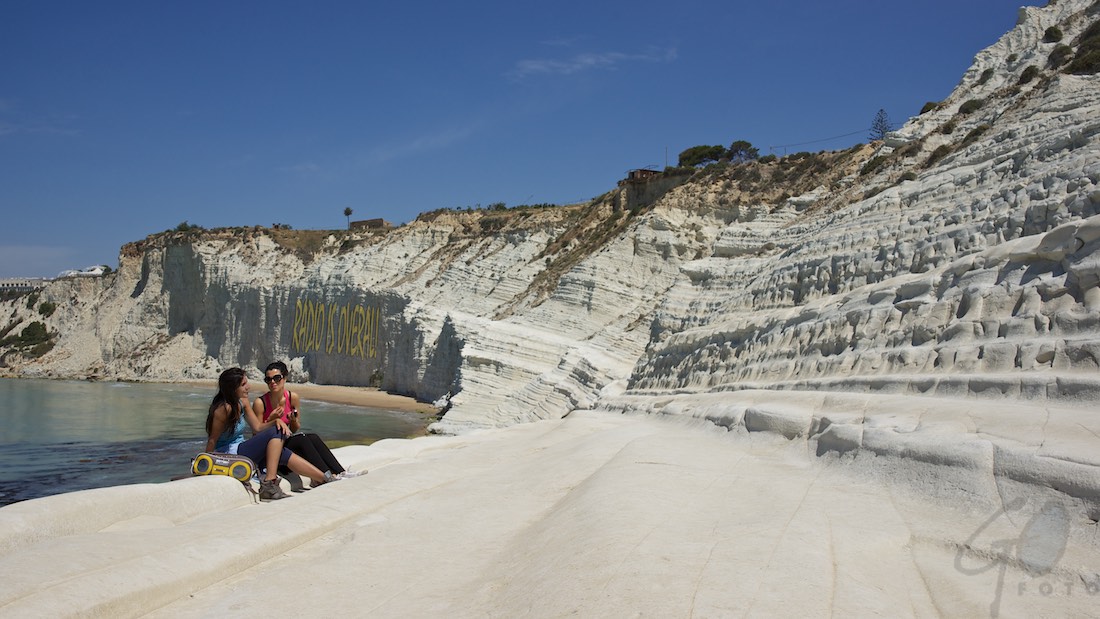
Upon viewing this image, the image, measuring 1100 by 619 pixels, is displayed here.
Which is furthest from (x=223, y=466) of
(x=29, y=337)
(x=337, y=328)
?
(x=29, y=337)

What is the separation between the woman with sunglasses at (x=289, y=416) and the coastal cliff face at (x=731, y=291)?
3.99 metres

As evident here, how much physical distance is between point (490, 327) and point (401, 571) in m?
23.8

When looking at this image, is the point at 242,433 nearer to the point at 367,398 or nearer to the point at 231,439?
the point at 231,439

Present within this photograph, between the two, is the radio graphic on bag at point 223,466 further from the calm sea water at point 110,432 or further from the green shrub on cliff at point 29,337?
the green shrub on cliff at point 29,337

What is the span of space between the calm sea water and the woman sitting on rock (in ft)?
27.5

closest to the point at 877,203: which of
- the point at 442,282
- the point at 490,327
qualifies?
the point at 490,327

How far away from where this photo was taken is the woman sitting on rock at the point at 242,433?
22.5 feet

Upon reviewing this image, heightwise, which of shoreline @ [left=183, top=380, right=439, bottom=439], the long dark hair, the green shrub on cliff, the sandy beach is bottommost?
shoreline @ [left=183, top=380, right=439, bottom=439]

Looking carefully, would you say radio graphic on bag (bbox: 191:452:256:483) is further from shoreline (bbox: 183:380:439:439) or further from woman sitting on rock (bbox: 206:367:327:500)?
shoreline (bbox: 183:380:439:439)

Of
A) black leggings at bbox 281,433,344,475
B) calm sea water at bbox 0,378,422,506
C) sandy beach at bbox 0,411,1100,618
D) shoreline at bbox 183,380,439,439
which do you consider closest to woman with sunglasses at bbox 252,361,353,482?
black leggings at bbox 281,433,344,475

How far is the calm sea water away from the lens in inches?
625

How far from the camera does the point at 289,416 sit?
290 inches

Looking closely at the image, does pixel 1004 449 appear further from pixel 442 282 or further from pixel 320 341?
pixel 320 341

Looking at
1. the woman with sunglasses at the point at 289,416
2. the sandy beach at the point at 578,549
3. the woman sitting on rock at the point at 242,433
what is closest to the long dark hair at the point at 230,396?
the woman sitting on rock at the point at 242,433
